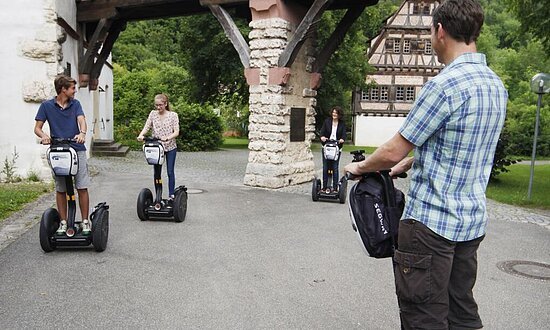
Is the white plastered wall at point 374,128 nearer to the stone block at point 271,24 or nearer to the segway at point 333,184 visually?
the stone block at point 271,24

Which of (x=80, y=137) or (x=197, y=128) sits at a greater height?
(x=80, y=137)

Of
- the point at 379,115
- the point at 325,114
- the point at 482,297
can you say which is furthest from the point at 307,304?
the point at 379,115

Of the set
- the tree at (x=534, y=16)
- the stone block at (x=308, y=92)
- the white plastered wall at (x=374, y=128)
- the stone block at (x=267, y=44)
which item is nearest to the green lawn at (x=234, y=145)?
the white plastered wall at (x=374, y=128)

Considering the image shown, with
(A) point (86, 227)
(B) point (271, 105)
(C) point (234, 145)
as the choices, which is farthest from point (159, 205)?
(C) point (234, 145)

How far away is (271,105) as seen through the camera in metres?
11.6

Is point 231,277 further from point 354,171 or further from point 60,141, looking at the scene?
point 354,171

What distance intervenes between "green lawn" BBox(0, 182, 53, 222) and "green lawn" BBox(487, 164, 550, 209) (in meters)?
9.62

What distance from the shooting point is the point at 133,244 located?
6211 millimetres

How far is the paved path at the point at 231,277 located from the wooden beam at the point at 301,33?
164 inches

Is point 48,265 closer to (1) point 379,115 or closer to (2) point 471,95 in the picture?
(2) point 471,95

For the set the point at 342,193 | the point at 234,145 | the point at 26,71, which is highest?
the point at 26,71

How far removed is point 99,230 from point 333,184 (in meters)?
5.06

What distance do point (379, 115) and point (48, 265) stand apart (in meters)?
33.2

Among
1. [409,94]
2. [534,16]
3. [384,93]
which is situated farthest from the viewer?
[384,93]
